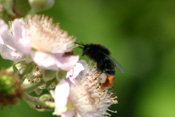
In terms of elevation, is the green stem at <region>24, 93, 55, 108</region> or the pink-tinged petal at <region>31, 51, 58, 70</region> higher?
the pink-tinged petal at <region>31, 51, 58, 70</region>

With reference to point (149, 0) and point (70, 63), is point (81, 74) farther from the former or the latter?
point (149, 0)

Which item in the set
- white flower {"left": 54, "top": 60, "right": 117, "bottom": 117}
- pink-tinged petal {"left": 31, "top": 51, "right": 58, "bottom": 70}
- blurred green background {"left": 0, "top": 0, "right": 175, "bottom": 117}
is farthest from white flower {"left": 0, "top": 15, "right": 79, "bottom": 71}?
blurred green background {"left": 0, "top": 0, "right": 175, "bottom": 117}

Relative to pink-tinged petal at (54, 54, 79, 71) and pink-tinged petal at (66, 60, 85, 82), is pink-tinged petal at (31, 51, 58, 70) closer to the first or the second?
pink-tinged petal at (54, 54, 79, 71)

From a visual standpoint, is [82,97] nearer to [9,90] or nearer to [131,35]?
[9,90]

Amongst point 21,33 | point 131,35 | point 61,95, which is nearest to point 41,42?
point 21,33

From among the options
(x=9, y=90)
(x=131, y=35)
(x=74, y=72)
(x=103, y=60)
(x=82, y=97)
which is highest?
(x=131, y=35)

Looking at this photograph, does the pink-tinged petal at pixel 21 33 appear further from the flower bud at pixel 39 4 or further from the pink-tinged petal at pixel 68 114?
the flower bud at pixel 39 4

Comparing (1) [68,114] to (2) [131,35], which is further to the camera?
(2) [131,35]
